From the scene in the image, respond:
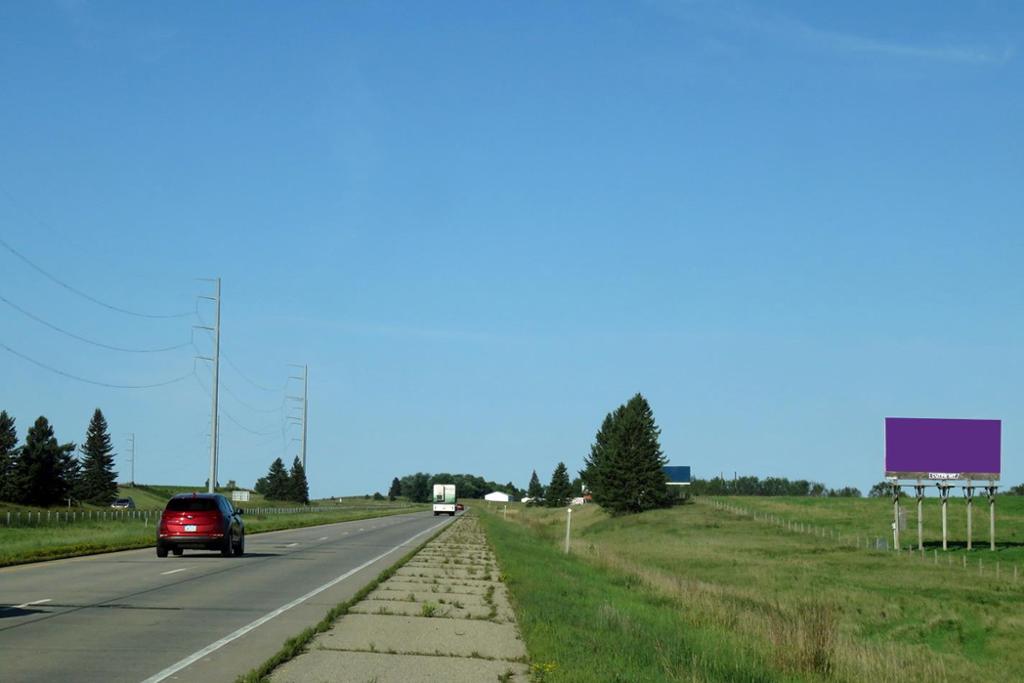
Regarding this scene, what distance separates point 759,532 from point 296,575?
6284 centimetres

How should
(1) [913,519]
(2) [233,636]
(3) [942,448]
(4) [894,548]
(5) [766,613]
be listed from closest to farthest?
(2) [233,636] → (5) [766,613] → (4) [894,548] → (3) [942,448] → (1) [913,519]

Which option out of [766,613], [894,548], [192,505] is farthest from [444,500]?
[766,613]

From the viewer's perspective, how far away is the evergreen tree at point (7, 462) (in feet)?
393

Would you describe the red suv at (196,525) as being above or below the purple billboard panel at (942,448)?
below

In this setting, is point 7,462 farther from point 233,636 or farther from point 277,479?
point 233,636

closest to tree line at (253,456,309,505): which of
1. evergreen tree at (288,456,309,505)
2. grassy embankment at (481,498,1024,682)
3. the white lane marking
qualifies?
evergreen tree at (288,456,309,505)

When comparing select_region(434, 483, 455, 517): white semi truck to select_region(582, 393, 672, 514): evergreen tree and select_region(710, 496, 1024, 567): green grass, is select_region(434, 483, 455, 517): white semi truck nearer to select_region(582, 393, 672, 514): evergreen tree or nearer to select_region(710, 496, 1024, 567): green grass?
select_region(582, 393, 672, 514): evergreen tree

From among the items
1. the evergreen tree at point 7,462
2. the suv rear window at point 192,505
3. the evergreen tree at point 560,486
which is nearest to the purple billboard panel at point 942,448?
the suv rear window at point 192,505

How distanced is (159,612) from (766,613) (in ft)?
39.7

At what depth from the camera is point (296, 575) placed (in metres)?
27.0

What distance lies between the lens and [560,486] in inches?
7633

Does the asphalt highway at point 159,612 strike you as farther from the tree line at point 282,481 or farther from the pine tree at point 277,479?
the pine tree at point 277,479

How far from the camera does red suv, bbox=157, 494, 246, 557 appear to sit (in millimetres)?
33438

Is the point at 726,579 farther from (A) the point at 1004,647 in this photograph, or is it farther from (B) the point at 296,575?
(B) the point at 296,575
